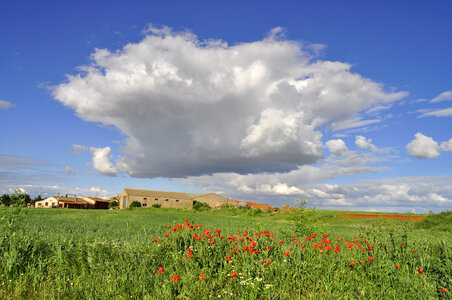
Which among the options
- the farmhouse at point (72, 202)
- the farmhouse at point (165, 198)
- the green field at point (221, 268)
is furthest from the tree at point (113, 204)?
the green field at point (221, 268)

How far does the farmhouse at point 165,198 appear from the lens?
265 ft

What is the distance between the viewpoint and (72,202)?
9444 cm

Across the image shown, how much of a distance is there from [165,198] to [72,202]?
31.4 meters

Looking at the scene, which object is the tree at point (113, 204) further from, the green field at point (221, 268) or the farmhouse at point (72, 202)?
the green field at point (221, 268)

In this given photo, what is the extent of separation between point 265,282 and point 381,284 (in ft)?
7.97

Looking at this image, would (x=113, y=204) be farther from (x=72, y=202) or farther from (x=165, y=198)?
(x=165, y=198)

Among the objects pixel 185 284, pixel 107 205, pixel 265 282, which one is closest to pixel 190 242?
pixel 185 284

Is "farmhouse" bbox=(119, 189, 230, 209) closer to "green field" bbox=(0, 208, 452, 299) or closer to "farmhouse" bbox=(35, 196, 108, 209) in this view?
"farmhouse" bbox=(35, 196, 108, 209)

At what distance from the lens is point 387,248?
7875mm

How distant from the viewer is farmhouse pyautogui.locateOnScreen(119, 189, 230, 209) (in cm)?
8081

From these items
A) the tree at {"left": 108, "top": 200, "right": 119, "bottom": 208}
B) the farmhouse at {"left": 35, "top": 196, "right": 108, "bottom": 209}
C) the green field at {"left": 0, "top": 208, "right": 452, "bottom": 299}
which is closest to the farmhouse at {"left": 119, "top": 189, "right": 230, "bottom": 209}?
the tree at {"left": 108, "top": 200, "right": 119, "bottom": 208}

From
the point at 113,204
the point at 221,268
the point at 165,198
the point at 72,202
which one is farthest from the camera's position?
the point at 113,204

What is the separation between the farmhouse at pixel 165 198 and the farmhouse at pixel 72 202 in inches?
824

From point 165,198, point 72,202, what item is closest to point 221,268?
point 165,198
